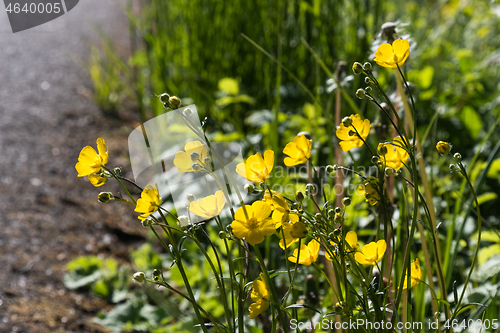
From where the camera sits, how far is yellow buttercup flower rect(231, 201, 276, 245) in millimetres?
370

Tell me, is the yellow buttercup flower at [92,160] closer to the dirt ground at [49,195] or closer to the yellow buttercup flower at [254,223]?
the yellow buttercup flower at [254,223]

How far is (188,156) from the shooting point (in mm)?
414

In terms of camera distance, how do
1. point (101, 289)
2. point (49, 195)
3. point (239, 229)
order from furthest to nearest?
1. point (49, 195)
2. point (101, 289)
3. point (239, 229)

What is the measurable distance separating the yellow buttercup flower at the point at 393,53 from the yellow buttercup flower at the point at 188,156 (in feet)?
0.62

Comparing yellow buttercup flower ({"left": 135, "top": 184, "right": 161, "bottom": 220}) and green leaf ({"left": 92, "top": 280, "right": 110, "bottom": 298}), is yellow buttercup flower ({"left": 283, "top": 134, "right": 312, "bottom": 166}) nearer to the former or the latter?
yellow buttercup flower ({"left": 135, "top": 184, "right": 161, "bottom": 220})

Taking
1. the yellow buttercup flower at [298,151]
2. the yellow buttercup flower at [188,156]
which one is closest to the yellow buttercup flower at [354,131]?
the yellow buttercup flower at [298,151]

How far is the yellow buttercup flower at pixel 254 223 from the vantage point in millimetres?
370

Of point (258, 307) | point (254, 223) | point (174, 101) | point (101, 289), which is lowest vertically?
point (101, 289)

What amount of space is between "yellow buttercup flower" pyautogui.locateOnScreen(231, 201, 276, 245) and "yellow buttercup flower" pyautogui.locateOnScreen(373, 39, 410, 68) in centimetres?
17

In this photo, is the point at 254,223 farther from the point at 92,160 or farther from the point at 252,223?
the point at 92,160

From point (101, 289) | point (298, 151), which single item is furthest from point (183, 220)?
point (101, 289)

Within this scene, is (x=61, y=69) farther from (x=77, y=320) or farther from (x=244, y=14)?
(x=77, y=320)

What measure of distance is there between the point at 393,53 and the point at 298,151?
0.43ft

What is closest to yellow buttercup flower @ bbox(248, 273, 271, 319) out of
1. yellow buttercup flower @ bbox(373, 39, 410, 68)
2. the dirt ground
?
yellow buttercup flower @ bbox(373, 39, 410, 68)
